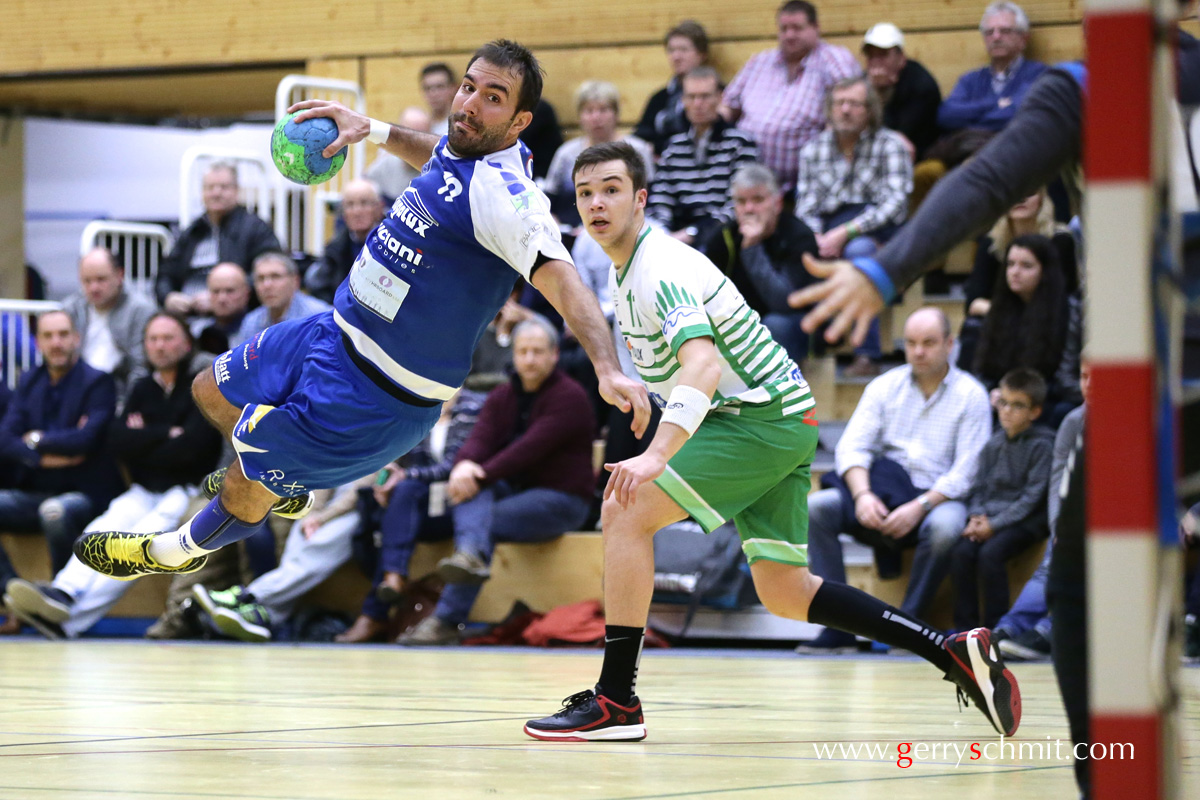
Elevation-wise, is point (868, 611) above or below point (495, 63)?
below

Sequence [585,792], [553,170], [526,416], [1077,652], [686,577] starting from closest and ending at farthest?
1. [1077,652]
2. [585,792]
3. [686,577]
4. [526,416]
5. [553,170]

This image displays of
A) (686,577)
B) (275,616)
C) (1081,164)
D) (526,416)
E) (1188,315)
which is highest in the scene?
(1081,164)

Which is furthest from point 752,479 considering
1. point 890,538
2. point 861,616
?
point 890,538

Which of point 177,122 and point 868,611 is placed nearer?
point 868,611

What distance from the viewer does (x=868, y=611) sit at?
470 centimetres

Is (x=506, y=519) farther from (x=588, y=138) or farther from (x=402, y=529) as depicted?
(x=588, y=138)

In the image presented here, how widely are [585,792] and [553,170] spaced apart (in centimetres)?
790

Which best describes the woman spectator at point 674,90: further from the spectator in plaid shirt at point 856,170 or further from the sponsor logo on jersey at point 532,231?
the sponsor logo on jersey at point 532,231

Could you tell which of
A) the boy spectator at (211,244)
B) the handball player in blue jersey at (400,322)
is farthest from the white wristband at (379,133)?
the boy spectator at (211,244)

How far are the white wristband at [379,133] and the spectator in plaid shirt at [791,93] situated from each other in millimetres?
5660

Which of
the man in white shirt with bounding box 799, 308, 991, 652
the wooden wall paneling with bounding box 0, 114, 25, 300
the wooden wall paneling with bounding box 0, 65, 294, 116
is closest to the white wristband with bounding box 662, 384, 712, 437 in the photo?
the man in white shirt with bounding box 799, 308, 991, 652

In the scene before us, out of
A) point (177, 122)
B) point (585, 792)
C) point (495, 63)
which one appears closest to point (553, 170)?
point (495, 63)

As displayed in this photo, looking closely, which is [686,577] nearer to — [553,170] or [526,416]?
[526,416]

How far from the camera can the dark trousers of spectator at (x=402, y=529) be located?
874 cm
